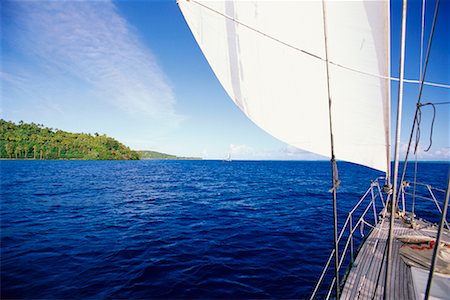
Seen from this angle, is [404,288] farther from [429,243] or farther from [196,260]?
[196,260]

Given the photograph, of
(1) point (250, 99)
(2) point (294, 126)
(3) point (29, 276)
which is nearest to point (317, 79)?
(2) point (294, 126)

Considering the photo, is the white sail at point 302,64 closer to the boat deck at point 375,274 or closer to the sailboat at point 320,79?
the sailboat at point 320,79

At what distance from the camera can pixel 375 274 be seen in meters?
4.75

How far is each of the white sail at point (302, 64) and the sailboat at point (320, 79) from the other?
0.7 inches

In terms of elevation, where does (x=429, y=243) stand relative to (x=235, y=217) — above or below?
above

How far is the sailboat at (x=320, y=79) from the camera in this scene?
356 centimetres

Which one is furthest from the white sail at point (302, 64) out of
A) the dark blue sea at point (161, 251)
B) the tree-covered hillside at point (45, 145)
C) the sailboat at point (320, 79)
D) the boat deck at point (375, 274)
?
the tree-covered hillside at point (45, 145)

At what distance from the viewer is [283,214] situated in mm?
16141

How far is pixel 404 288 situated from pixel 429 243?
1.71 metres

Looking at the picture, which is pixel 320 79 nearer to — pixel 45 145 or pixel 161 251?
pixel 161 251

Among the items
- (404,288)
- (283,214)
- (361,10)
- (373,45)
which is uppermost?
(361,10)

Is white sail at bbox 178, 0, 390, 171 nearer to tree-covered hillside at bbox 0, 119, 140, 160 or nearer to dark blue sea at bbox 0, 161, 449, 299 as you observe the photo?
dark blue sea at bbox 0, 161, 449, 299

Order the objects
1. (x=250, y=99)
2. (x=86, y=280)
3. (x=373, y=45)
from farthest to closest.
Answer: (x=86, y=280) → (x=373, y=45) → (x=250, y=99)

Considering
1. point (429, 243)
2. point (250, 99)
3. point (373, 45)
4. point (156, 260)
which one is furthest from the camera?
point (156, 260)
